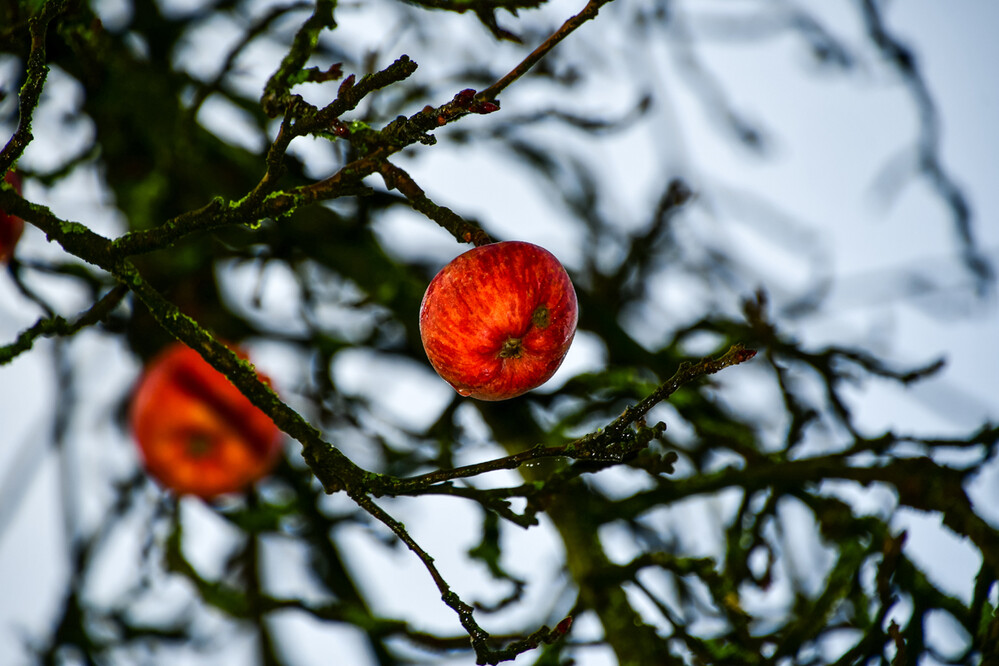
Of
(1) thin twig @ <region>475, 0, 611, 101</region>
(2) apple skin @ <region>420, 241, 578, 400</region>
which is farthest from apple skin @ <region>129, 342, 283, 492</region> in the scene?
(1) thin twig @ <region>475, 0, 611, 101</region>

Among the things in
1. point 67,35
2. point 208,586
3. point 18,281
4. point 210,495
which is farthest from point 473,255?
point 210,495

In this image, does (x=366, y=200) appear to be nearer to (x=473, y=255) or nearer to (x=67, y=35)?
(x=67, y=35)

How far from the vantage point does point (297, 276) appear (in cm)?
285

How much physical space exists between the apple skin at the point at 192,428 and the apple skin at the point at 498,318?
156 centimetres

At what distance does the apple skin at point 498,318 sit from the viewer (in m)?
1.54

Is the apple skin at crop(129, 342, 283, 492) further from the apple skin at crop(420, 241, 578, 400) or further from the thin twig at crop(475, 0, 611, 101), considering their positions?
the thin twig at crop(475, 0, 611, 101)

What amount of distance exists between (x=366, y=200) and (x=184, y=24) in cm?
134

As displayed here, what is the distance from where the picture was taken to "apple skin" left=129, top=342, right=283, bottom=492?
288cm

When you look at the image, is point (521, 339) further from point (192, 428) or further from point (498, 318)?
point (192, 428)

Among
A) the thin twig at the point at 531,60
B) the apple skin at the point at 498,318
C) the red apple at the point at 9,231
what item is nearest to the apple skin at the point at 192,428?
the red apple at the point at 9,231

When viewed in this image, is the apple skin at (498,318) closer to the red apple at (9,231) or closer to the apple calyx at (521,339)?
the apple calyx at (521,339)

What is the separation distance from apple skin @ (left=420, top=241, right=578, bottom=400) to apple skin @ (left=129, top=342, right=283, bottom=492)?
1.56 meters

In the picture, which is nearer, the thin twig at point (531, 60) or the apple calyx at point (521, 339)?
the thin twig at point (531, 60)

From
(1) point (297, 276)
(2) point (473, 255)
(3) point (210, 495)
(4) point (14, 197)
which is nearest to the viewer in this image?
(4) point (14, 197)
